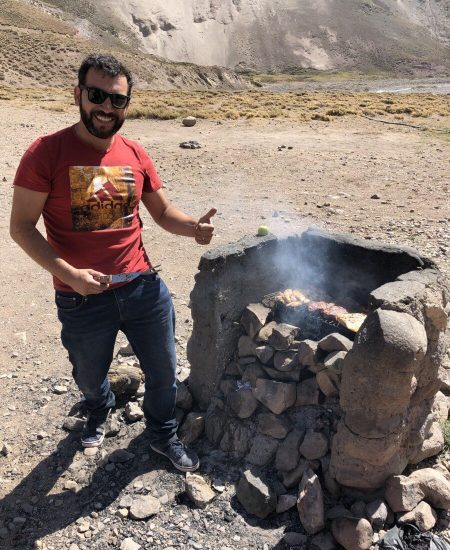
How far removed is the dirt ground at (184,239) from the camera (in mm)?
2988

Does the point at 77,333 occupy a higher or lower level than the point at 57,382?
higher

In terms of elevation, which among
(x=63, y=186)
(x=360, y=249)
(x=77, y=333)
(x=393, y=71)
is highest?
(x=63, y=186)

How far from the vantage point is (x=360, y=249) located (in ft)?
11.9

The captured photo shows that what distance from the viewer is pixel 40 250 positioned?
244 centimetres

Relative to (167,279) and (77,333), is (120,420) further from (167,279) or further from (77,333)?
(167,279)

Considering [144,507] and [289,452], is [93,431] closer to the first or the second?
[144,507]

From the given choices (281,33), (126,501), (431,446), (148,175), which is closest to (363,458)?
(431,446)

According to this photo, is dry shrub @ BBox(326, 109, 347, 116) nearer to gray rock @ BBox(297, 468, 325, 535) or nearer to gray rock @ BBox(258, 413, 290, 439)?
gray rock @ BBox(258, 413, 290, 439)

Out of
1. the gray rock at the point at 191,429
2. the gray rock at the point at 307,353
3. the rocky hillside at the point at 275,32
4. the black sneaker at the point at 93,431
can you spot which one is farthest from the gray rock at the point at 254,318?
the rocky hillside at the point at 275,32

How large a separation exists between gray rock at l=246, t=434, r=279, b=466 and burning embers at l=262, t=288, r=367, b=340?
76 cm

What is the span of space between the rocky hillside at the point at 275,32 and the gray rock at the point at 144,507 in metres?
82.7

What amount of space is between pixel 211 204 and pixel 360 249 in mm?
5684

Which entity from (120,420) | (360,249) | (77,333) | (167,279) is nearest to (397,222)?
(167,279)

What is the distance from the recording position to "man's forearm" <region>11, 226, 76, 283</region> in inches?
94.7
